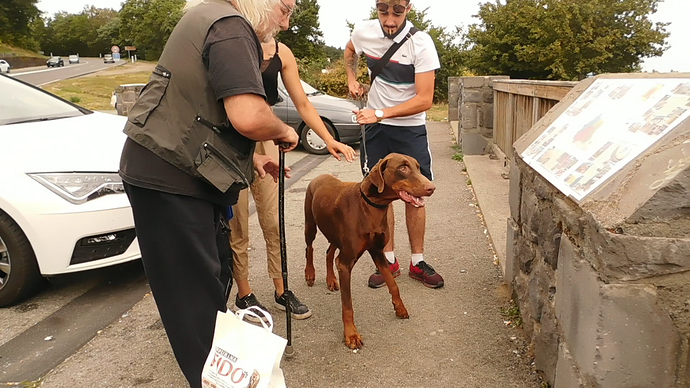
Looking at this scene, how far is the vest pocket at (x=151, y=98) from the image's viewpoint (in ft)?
7.28

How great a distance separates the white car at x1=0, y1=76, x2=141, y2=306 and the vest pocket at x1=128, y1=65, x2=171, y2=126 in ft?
6.75

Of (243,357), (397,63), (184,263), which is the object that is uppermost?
(397,63)

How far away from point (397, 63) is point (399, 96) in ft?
0.84

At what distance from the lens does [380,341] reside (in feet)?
11.6

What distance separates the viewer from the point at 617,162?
218 cm

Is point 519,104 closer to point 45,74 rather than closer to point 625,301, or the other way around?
point 625,301

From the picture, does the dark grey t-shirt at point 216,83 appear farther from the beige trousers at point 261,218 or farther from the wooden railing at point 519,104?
the wooden railing at point 519,104

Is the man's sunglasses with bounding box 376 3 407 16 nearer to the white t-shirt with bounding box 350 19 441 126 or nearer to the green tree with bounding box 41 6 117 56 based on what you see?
the white t-shirt with bounding box 350 19 441 126

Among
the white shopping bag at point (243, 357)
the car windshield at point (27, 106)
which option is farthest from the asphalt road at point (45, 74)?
the white shopping bag at point (243, 357)

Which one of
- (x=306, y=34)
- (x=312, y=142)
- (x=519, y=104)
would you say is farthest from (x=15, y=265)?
(x=306, y=34)

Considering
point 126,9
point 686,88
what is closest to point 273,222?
point 686,88

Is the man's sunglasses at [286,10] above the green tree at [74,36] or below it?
below

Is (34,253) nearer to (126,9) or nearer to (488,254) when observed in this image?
(488,254)

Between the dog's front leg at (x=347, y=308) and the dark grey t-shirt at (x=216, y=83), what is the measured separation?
1363mm
